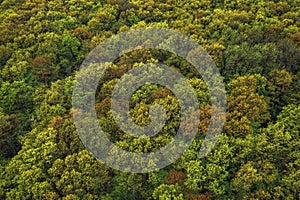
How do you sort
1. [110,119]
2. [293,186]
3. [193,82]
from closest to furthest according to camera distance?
1. [293,186]
2. [110,119]
3. [193,82]

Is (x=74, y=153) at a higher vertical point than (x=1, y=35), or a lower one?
lower

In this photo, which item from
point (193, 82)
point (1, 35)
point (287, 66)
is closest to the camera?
point (193, 82)

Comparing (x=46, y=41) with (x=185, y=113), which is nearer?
(x=185, y=113)

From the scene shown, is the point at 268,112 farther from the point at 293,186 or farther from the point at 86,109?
the point at 86,109

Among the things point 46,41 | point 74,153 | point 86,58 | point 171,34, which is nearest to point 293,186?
point 74,153

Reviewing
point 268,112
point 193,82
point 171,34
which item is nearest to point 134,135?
point 193,82

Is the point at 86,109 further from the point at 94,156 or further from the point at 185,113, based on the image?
the point at 185,113
